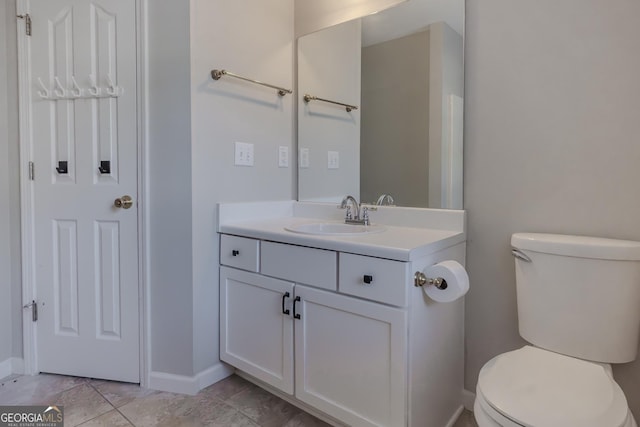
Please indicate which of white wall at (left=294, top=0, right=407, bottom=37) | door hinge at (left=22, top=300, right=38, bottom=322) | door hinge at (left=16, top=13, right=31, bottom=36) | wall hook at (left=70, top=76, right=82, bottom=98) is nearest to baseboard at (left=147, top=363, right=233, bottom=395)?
door hinge at (left=22, top=300, right=38, bottom=322)

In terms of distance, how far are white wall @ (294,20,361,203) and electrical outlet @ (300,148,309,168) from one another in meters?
0.02

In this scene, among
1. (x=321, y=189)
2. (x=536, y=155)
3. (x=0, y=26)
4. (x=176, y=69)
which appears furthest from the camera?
(x=321, y=189)

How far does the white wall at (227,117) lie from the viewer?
168cm

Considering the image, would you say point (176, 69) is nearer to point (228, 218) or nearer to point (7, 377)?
point (228, 218)

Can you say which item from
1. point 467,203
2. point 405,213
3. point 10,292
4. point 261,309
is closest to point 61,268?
point 10,292

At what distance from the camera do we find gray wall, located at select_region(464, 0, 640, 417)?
125cm

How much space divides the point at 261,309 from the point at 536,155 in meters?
1.28

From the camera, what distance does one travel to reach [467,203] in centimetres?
156

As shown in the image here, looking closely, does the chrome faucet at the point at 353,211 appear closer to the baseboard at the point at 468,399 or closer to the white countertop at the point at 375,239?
the white countertop at the point at 375,239

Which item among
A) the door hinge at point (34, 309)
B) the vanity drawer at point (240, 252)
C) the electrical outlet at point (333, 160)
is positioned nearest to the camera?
the vanity drawer at point (240, 252)

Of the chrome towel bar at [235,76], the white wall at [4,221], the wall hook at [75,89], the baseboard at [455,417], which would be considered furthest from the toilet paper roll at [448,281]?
the white wall at [4,221]

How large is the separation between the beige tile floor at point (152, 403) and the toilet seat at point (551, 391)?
1.78 ft

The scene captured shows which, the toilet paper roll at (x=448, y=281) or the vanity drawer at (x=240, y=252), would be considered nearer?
the toilet paper roll at (x=448, y=281)

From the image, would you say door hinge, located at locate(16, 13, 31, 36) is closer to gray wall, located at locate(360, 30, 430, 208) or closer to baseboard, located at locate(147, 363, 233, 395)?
gray wall, located at locate(360, 30, 430, 208)
